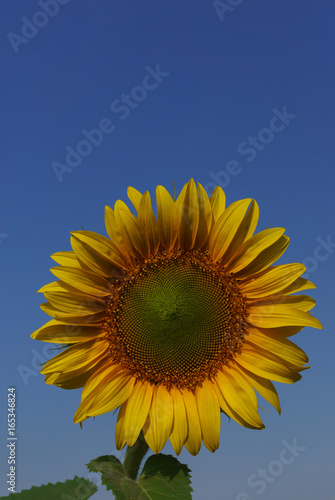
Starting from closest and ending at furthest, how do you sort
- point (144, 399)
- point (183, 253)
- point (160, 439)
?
1. point (160, 439)
2. point (144, 399)
3. point (183, 253)

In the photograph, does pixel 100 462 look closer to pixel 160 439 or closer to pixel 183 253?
pixel 160 439

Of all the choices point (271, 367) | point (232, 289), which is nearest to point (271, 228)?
point (232, 289)

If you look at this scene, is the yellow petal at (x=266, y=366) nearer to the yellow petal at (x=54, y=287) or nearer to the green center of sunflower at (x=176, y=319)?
the green center of sunflower at (x=176, y=319)

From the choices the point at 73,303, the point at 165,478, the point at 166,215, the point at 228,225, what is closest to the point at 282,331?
the point at 228,225

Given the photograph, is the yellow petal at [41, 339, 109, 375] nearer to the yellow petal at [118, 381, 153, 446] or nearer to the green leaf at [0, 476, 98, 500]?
the yellow petal at [118, 381, 153, 446]

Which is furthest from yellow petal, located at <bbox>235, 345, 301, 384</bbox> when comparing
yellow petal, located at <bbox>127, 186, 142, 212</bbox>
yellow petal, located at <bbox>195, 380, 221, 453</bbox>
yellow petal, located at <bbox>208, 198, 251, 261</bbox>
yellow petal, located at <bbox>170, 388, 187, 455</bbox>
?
yellow petal, located at <bbox>127, 186, 142, 212</bbox>

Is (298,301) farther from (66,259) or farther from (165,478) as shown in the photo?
(66,259)
